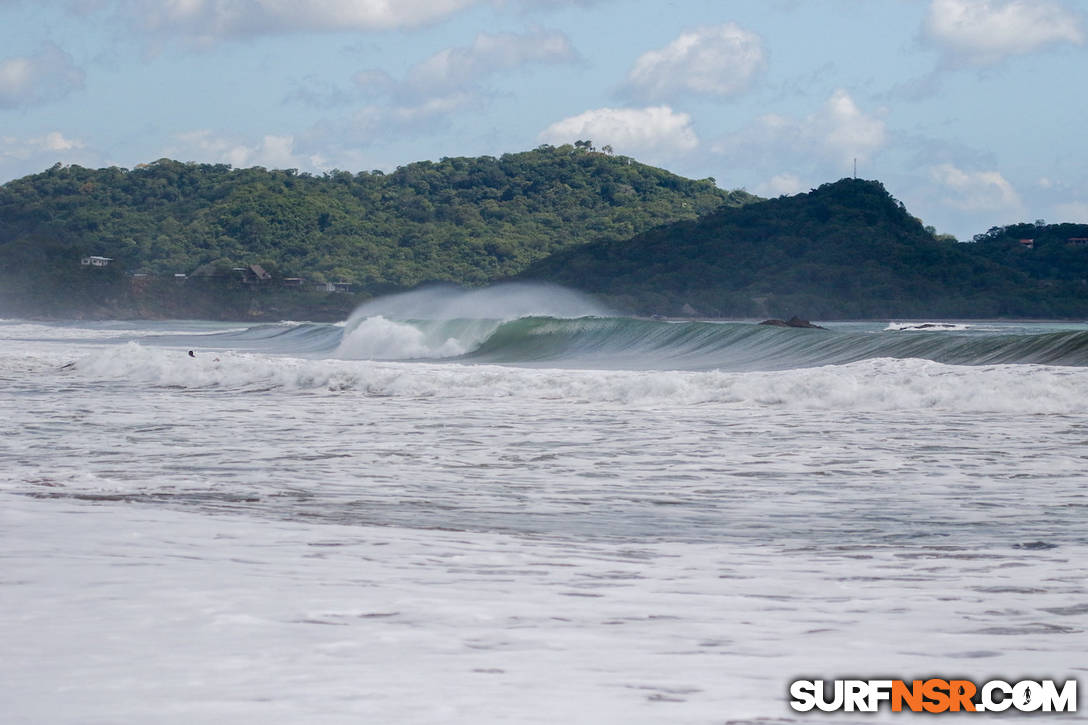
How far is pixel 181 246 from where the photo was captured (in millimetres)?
116250

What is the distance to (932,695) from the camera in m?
3.04

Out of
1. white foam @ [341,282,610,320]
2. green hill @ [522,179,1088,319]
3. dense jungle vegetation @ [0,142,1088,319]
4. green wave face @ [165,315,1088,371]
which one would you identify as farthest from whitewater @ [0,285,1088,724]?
dense jungle vegetation @ [0,142,1088,319]

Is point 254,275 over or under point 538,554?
over

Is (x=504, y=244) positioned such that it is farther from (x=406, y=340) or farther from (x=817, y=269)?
(x=406, y=340)

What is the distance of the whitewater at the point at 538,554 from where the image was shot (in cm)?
308

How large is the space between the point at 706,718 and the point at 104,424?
32.7 feet

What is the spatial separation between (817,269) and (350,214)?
5542 cm

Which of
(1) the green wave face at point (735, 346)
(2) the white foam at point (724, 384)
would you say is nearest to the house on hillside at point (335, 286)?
(1) the green wave face at point (735, 346)

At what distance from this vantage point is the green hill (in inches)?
3083

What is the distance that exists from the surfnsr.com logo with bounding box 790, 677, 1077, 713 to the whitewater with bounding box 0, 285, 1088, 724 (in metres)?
0.06

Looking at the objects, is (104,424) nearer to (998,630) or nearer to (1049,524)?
(1049,524)

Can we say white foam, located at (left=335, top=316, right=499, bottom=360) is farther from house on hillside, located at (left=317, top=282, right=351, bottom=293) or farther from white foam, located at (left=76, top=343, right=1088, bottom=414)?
house on hillside, located at (left=317, top=282, right=351, bottom=293)

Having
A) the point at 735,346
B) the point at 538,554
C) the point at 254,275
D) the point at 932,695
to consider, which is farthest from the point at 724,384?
the point at 254,275

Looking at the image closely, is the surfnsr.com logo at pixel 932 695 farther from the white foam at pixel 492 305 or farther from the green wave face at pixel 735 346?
the white foam at pixel 492 305
